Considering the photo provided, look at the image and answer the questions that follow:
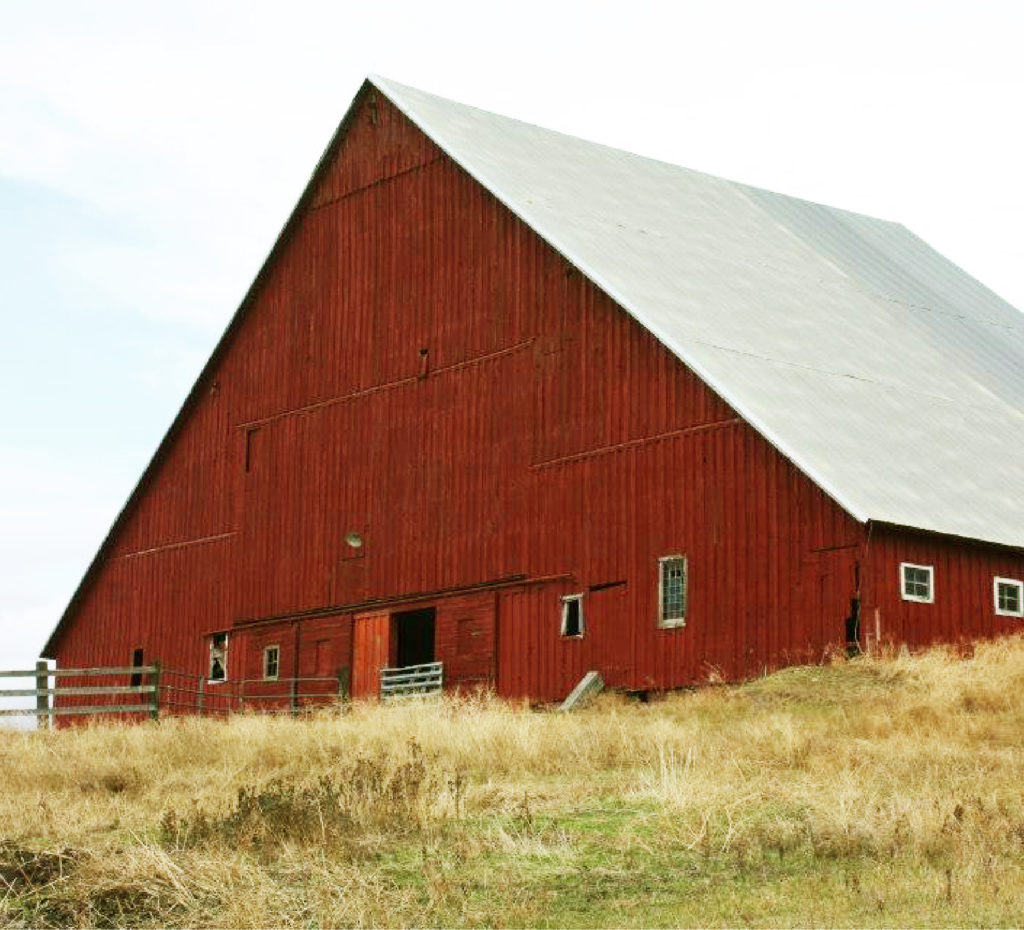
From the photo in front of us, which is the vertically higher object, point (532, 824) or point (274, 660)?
point (274, 660)

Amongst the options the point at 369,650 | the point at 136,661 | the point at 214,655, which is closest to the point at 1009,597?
the point at 369,650

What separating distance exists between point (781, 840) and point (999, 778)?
3.46 metres

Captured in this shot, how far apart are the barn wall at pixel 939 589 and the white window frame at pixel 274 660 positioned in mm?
13099

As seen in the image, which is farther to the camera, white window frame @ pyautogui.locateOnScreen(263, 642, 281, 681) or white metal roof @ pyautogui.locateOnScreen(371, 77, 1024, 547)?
white window frame @ pyautogui.locateOnScreen(263, 642, 281, 681)

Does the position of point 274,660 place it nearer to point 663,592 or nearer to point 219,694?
point 219,694

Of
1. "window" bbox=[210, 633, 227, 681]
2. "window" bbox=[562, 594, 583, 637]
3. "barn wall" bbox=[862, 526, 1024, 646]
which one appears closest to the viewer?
"barn wall" bbox=[862, 526, 1024, 646]

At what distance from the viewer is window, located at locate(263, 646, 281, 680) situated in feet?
115

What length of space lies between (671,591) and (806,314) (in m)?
7.66

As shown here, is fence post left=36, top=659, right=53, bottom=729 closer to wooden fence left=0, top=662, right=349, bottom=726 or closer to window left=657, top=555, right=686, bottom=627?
wooden fence left=0, top=662, right=349, bottom=726

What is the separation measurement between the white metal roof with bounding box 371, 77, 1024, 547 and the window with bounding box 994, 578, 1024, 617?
2.26 ft

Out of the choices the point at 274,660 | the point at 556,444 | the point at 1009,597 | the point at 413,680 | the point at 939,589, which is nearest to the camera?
the point at 939,589

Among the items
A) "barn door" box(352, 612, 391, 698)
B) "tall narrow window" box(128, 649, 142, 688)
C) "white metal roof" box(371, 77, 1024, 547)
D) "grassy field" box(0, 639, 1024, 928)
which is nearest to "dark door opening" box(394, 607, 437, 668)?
"barn door" box(352, 612, 391, 698)

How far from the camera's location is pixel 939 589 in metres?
26.6

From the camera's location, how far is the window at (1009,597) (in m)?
27.6
